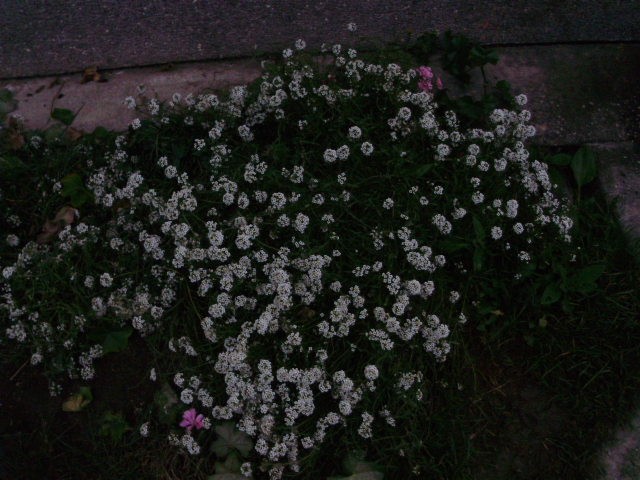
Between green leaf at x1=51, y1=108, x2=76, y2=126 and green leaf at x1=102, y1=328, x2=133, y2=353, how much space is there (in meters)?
1.25

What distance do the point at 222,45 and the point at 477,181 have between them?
173cm

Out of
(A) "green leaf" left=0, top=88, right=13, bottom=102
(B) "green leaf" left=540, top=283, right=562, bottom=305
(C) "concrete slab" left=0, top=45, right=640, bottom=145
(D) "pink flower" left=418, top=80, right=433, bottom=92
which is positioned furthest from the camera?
(A) "green leaf" left=0, top=88, right=13, bottom=102

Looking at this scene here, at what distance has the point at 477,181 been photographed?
2926mm

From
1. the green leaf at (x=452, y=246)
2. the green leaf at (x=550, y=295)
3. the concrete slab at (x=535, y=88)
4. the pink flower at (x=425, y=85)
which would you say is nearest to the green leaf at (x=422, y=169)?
the green leaf at (x=452, y=246)

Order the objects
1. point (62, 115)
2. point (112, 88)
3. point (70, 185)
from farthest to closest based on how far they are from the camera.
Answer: point (112, 88), point (62, 115), point (70, 185)

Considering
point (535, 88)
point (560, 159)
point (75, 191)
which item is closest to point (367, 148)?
point (560, 159)

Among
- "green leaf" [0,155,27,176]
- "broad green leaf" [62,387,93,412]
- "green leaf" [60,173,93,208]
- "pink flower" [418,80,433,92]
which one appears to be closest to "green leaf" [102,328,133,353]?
"broad green leaf" [62,387,93,412]

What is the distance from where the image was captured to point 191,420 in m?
2.74

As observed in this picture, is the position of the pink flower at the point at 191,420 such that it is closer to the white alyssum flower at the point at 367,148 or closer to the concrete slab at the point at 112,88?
the white alyssum flower at the point at 367,148

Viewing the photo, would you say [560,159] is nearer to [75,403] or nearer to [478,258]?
[478,258]

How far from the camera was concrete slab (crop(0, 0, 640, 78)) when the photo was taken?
3.55 metres

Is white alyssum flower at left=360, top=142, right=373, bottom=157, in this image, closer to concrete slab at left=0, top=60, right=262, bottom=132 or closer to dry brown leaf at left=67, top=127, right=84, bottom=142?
concrete slab at left=0, top=60, right=262, bottom=132

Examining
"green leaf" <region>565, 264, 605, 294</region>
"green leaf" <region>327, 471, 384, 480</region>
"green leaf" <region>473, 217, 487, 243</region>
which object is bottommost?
"green leaf" <region>327, 471, 384, 480</region>

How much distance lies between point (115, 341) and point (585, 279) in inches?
88.8
